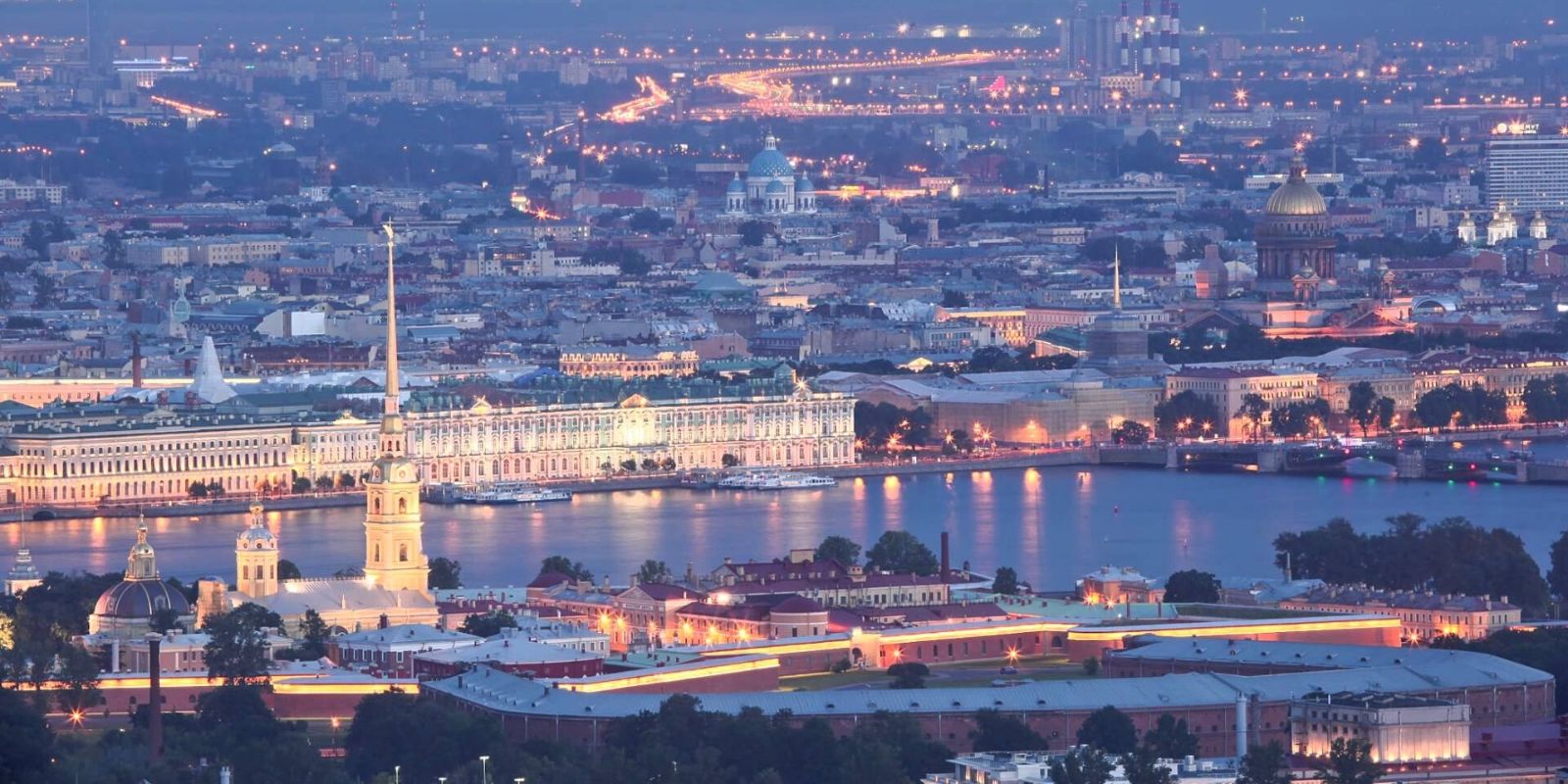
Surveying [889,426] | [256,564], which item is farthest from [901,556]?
[889,426]

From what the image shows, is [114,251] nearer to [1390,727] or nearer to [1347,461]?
[1347,461]

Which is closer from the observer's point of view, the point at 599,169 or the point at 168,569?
the point at 168,569

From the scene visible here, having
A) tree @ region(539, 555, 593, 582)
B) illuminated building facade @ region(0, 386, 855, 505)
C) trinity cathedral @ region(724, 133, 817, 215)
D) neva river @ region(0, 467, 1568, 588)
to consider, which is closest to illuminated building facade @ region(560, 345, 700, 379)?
illuminated building facade @ region(0, 386, 855, 505)

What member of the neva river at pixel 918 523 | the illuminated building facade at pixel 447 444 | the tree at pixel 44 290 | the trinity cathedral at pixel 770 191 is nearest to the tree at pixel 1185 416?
the illuminated building facade at pixel 447 444

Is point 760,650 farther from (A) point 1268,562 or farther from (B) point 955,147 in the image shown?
(B) point 955,147

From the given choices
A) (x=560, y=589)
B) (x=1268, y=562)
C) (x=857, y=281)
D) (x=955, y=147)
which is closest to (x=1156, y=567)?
(x=1268, y=562)

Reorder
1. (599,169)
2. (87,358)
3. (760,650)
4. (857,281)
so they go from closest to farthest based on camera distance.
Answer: (760,650) → (87,358) → (857,281) → (599,169)
